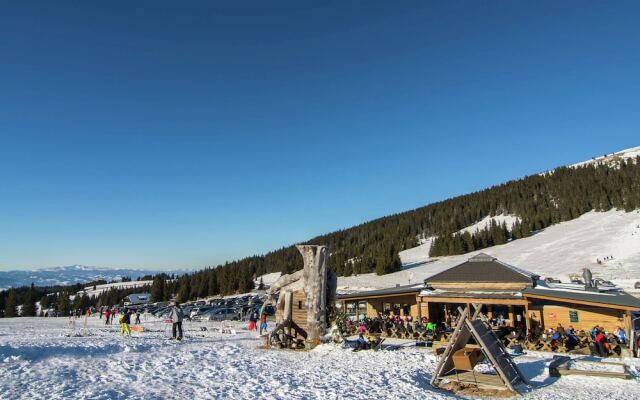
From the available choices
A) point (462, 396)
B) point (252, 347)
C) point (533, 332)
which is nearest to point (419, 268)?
point (533, 332)

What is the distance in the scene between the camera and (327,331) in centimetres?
1967

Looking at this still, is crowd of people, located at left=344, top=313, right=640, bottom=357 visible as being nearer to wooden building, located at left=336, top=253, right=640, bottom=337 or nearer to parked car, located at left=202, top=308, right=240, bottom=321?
wooden building, located at left=336, top=253, right=640, bottom=337

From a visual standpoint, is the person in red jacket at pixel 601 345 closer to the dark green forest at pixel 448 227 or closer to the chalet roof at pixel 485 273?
the chalet roof at pixel 485 273

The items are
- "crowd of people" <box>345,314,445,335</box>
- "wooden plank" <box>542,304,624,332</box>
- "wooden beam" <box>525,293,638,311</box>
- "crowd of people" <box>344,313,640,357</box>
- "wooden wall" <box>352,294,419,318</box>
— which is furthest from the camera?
"wooden wall" <box>352,294,419,318</box>

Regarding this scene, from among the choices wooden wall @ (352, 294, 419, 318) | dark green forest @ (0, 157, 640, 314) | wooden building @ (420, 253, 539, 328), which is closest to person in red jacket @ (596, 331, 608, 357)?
wooden building @ (420, 253, 539, 328)

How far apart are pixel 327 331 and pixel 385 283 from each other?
128ft

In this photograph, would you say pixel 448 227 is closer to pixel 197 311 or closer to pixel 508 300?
pixel 197 311

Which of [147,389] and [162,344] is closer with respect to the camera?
[147,389]

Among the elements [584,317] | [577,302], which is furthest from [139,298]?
[577,302]

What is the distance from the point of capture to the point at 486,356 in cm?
1240

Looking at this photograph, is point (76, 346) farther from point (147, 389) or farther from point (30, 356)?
point (147, 389)

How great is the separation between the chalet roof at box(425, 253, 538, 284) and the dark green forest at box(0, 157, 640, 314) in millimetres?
39591

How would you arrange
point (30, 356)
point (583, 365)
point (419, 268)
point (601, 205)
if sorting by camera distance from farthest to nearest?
1. point (601, 205)
2. point (419, 268)
3. point (583, 365)
4. point (30, 356)

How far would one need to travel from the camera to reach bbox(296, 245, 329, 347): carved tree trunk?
19.4 meters
